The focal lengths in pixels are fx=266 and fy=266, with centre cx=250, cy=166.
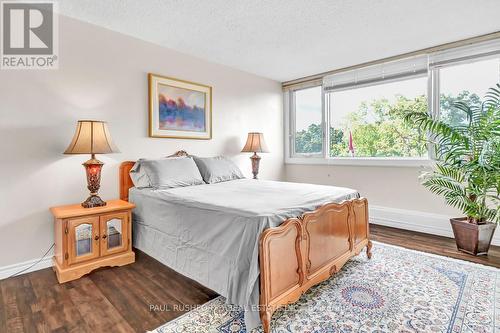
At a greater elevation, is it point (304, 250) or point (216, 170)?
point (216, 170)

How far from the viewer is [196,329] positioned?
1.64 meters

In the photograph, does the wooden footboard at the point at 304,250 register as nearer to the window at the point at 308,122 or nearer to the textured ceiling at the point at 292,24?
the textured ceiling at the point at 292,24

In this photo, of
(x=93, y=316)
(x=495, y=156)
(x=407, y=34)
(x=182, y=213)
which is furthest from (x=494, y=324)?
(x=407, y=34)

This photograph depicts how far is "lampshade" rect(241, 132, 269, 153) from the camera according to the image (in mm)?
4242

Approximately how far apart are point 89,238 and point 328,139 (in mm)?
3741

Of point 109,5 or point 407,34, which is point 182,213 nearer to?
point 109,5

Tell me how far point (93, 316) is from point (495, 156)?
3.73 m

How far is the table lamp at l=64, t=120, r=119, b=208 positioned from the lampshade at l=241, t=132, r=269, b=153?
83.0 inches

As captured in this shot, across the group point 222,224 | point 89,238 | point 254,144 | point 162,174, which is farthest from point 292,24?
point 89,238

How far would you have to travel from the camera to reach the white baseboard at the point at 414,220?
3381 millimetres

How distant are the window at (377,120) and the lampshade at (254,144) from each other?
4.06 ft

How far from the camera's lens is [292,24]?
2816 mm

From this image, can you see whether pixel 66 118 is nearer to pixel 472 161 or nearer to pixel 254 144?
pixel 254 144

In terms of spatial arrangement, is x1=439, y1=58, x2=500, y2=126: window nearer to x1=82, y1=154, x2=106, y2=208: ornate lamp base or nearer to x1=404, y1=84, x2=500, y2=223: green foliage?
x1=404, y1=84, x2=500, y2=223: green foliage
